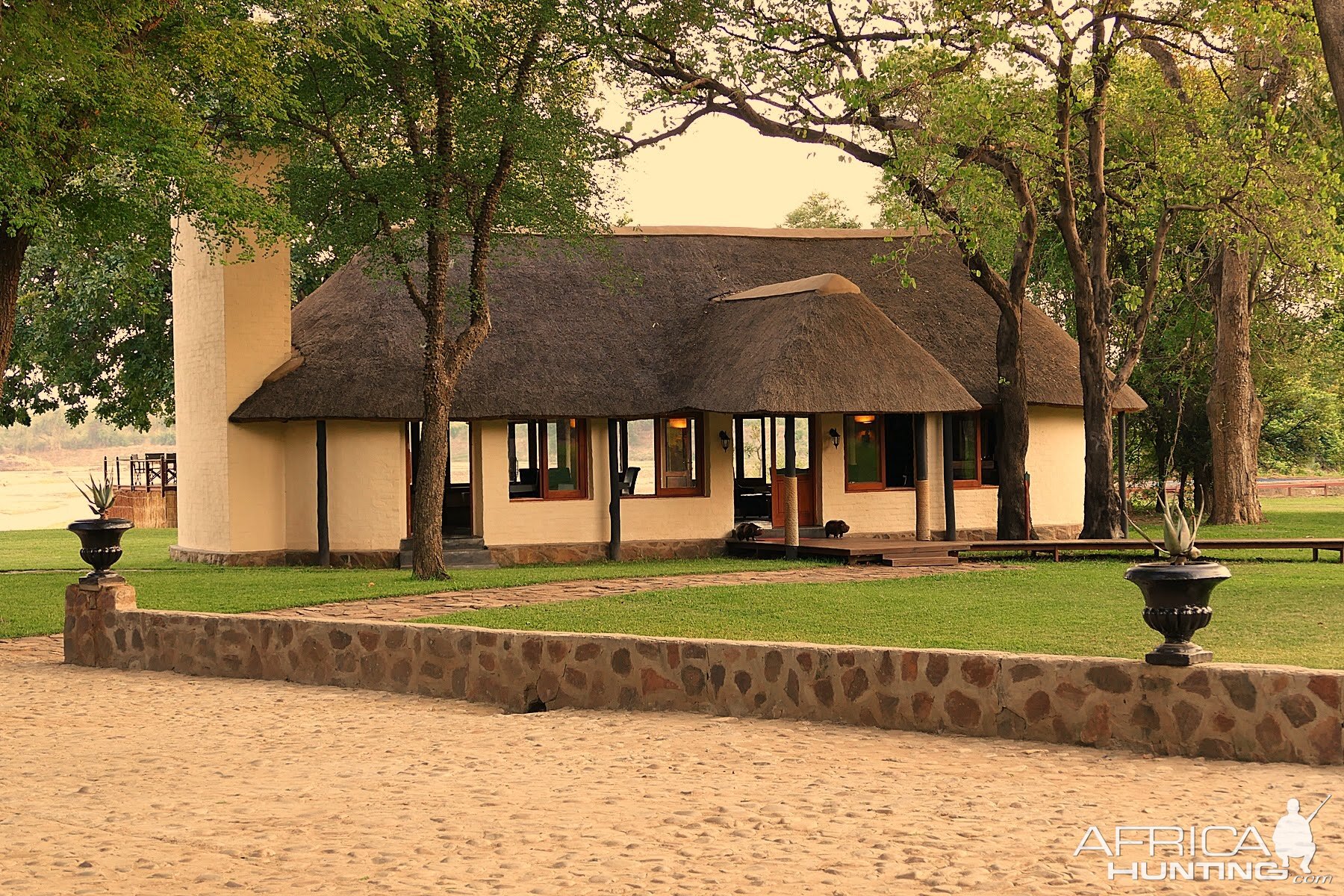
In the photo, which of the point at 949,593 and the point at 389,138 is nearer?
the point at 949,593

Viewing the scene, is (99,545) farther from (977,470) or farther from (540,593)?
(977,470)

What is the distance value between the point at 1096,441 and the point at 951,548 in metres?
3.15

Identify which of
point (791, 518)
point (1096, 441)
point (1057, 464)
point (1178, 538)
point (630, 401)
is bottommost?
point (791, 518)

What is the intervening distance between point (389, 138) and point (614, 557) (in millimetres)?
7248

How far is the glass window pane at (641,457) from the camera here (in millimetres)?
23188

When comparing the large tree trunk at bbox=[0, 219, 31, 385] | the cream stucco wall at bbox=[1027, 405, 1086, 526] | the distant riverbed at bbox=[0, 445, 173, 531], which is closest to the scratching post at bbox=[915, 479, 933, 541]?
the cream stucco wall at bbox=[1027, 405, 1086, 526]

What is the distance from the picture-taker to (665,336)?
24.0 m

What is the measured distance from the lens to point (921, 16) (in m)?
21.0

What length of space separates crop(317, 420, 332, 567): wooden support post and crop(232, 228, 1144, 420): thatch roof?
530 millimetres

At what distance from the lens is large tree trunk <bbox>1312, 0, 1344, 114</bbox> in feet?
37.7

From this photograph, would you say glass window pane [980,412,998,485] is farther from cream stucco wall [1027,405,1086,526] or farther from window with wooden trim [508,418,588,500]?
window with wooden trim [508,418,588,500]

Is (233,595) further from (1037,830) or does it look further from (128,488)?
(128,488)

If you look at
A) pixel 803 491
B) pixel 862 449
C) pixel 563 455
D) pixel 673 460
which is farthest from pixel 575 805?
pixel 862 449

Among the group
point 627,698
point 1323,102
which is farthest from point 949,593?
point 1323,102
